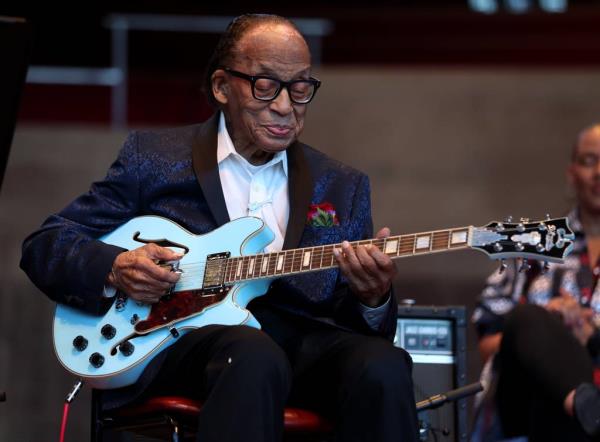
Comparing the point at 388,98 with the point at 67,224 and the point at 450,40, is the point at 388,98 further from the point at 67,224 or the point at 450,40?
the point at 67,224

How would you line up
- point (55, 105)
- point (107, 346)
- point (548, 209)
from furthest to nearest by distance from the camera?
1. point (55, 105)
2. point (548, 209)
3. point (107, 346)

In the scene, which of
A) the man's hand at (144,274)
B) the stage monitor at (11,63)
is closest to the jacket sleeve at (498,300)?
the man's hand at (144,274)

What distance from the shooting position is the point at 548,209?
4973mm

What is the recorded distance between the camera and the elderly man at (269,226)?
2670mm

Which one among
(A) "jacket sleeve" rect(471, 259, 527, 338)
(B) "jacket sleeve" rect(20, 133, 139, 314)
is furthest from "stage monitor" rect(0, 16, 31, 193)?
(A) "jacket sleeve" rect(471, 259, 527, 338)

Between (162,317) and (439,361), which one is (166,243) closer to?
(162,317)

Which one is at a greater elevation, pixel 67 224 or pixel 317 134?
pixel 317 134

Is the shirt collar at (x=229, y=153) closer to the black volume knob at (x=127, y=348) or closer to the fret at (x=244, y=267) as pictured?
the fret at (x=244, y=267)

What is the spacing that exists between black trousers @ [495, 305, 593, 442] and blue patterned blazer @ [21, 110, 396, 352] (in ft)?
2.89

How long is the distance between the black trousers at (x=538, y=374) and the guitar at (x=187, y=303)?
116 centimetres

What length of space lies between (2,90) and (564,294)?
2039mm

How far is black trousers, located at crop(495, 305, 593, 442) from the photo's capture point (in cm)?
358

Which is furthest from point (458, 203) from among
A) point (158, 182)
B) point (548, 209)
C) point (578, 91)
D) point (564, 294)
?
point (158, 182)

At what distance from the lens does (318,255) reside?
2.75 metres
